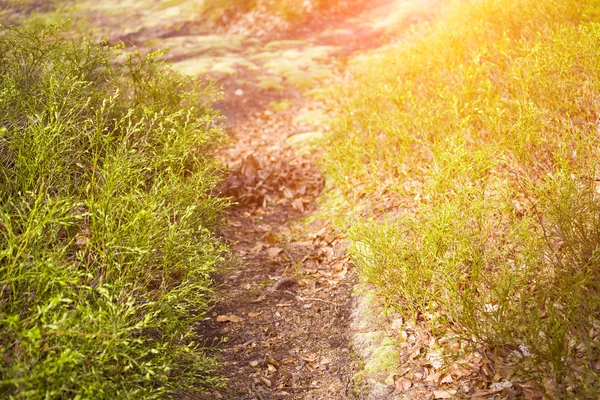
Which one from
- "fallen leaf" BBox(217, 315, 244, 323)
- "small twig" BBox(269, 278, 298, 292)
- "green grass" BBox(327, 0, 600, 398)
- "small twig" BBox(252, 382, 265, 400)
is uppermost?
"green grass" BBox(327, 0, 600, 398)

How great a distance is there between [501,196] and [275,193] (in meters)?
2.72

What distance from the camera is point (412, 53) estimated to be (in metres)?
6.46

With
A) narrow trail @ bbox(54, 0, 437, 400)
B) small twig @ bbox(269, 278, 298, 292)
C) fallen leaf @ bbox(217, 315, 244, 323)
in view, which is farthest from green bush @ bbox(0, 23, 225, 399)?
small twig @ bbox(269, 278, 298, 292)

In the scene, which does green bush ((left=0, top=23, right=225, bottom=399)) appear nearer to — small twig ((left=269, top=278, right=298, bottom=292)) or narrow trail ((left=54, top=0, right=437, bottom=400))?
narrow trail ((left=54, top=0, right=437, bottom=400))

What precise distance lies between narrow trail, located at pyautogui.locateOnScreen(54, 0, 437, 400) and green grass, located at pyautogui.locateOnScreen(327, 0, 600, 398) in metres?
0.53

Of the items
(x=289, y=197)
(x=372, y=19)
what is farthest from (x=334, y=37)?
(x=289, y=197)

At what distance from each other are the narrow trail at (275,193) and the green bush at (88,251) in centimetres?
41

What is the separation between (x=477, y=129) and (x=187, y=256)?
3.11 m

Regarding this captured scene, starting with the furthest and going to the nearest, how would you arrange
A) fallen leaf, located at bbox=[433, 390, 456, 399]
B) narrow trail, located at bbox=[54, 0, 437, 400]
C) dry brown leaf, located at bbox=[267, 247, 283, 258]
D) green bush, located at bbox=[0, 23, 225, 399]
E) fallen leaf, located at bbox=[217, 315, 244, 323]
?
dry brown leaf, located at bbox=[267, 247, 283, 258]
fallen leaf, located at bbox=[217, 315, 244, 323]
narrow trail, located at bbox=[54, 0, 437, 400]
fallen leaf, located at bbox=[433, 390, 456, 399]
green bush, located at bbox=[0, 23, 225, 399]

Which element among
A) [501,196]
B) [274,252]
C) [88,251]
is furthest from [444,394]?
[88,251]

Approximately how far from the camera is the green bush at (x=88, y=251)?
7.06 feet

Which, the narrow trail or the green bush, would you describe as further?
the narrow trail

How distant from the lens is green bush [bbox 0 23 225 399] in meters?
2.15

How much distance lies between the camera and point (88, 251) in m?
3.05
